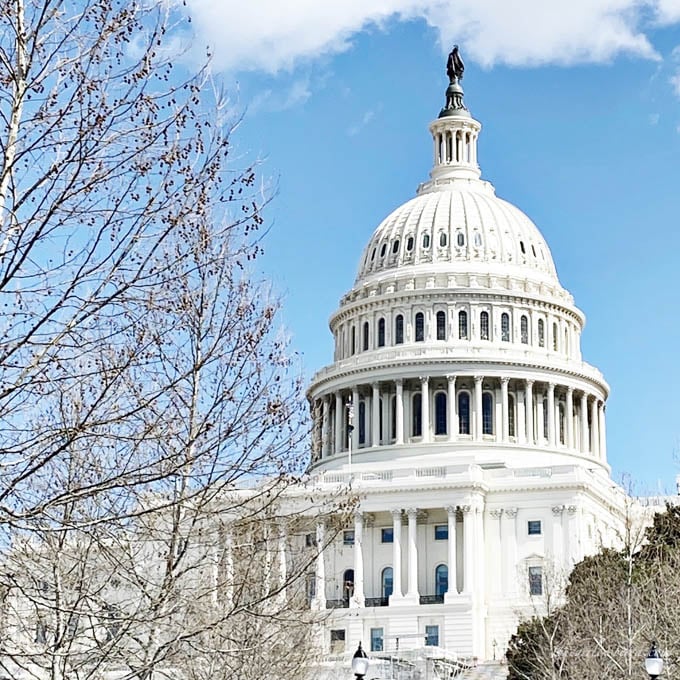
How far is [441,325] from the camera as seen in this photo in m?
131

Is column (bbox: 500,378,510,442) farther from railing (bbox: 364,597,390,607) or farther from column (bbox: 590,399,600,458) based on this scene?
railing (bbox: 364,597,390,607)

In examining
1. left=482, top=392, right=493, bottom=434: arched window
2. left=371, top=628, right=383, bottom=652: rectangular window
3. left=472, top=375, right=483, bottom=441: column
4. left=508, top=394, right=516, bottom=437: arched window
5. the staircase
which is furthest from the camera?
left=508, top=394, right=516, bottom=437: arched window

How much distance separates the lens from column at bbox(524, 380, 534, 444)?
126 m

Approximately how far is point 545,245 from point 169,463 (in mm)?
120075

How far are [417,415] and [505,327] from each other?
1063 centimetres

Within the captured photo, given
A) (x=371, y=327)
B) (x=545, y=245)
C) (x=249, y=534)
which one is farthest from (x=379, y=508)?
(x=249, y=534)

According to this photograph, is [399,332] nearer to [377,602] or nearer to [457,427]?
[457,427]

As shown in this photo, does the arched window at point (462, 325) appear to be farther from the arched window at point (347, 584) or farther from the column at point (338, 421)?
the arched window at point (347, 584)

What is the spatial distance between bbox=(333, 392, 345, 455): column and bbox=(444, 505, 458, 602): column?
66.2 feet

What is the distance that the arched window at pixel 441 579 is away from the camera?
111m

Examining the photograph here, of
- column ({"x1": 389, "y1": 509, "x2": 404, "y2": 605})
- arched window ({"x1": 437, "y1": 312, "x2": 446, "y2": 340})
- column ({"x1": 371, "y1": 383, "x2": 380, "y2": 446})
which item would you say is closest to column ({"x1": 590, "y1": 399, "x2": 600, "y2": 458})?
arched window ({"x1": 437, "y1": 312, "x2": 446, "y2": 340})

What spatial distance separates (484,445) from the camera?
124062 mm

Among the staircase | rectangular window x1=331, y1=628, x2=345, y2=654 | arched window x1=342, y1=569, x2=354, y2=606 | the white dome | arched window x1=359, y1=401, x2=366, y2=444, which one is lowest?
the staircase

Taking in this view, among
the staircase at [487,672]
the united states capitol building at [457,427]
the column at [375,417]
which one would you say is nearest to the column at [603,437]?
the united states capitol building at [457,427]
